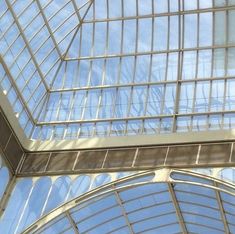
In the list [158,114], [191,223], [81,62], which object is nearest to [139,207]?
[191,223]

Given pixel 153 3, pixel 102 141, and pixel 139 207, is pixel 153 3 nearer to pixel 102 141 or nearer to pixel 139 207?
pixel 102 141

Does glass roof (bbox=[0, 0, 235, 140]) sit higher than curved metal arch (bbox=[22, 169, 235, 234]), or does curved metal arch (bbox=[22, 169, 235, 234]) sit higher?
glass roof (bbox=[0, 0, 235, 140])

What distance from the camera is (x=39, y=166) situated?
1332 inches

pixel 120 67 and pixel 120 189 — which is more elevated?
pixel 120 67

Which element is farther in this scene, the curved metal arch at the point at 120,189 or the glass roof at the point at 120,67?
the glass roof at the point at 120,67

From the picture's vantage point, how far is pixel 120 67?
36.7m

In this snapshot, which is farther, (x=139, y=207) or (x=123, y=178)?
(x=139, y=207)

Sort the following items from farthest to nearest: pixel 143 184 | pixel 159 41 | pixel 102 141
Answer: pixel 159 41 < pixel 102 141 < pixel 143 184

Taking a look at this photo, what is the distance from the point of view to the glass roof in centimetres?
3438

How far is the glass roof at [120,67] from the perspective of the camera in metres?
34.4

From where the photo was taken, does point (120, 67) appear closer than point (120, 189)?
No

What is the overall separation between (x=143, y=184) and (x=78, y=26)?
1084 centimetres

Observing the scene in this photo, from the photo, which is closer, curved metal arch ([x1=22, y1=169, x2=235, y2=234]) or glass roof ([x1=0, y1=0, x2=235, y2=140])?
curved metal arch ([x1=22, y1=169, x2=235, y2=234])

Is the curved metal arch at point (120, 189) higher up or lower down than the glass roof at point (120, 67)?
lower down
